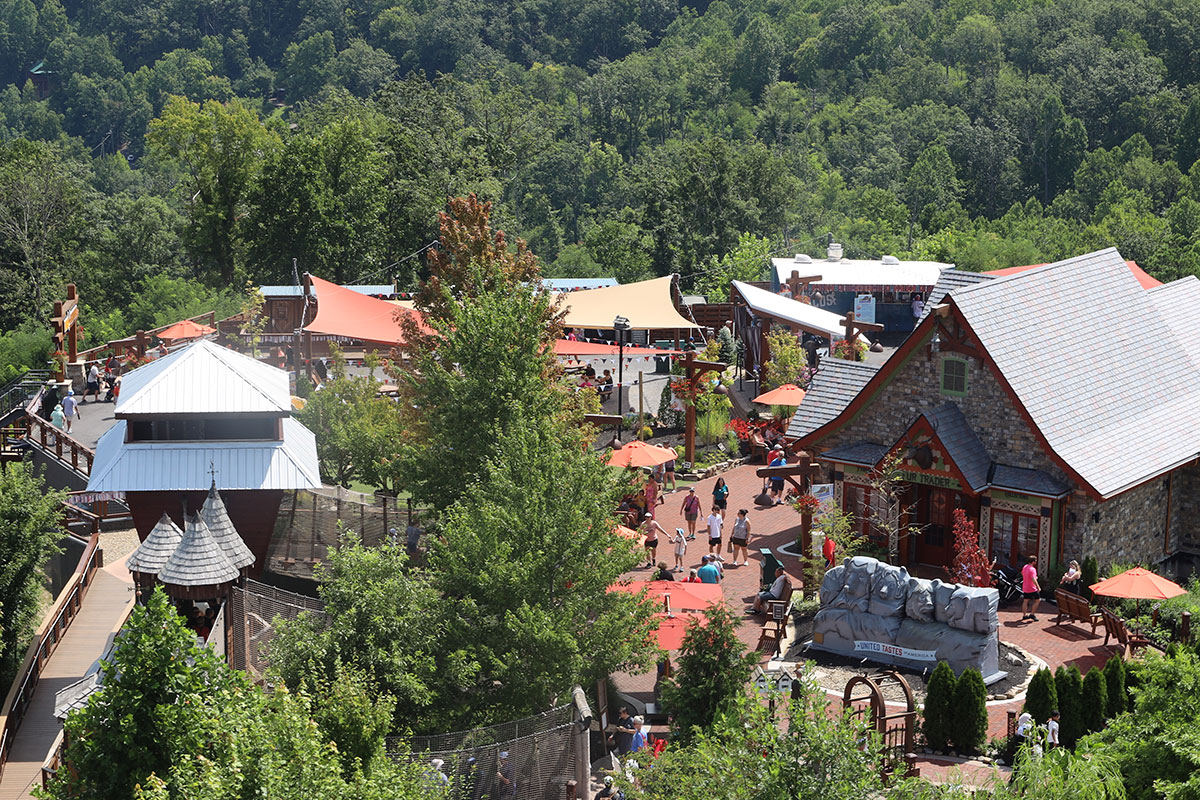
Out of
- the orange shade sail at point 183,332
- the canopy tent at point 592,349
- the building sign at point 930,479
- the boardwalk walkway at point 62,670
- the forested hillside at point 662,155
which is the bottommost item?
the boardwalk walkway at point 62,670

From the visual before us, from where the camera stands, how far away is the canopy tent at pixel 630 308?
52.5m

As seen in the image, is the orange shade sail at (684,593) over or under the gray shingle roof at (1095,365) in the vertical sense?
under

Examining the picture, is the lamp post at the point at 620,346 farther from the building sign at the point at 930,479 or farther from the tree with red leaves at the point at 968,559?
the tree with red leaves at the point at 968,559

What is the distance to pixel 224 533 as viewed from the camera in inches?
1041

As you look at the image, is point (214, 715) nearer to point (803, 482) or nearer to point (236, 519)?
point (236, 519)

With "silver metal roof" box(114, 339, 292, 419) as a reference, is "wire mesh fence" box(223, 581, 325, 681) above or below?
below

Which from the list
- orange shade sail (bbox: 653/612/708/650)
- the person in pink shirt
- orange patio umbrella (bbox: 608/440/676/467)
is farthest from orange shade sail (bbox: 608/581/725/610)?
orange patio umbrella (bbox: 608/440/676/467)

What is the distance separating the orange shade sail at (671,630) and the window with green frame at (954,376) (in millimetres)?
9239

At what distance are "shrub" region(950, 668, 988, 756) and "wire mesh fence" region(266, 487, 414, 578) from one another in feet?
44.4

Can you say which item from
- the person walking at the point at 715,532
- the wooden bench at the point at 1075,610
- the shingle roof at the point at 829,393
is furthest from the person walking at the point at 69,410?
the wooden bench at the point at 1075,610

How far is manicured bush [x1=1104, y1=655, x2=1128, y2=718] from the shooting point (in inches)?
1040

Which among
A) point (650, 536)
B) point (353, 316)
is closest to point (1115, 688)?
point (650, 536)

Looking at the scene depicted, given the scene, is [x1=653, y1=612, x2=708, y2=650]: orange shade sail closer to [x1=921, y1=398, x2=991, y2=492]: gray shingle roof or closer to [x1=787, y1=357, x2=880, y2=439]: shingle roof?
[x1=921, y1=398, x2=991, y2=492]: gray shingle roof

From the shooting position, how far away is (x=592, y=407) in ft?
124
